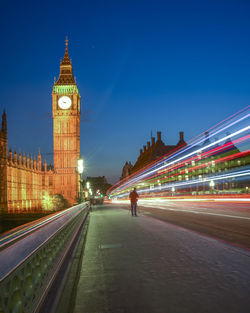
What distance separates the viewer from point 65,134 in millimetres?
84125

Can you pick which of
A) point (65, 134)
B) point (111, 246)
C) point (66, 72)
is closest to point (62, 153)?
point (65, 134)

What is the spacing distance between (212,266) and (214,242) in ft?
9.27

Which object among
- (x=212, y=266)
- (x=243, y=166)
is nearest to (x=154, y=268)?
(x=212, y=266)

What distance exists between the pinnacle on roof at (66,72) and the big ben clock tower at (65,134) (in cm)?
120

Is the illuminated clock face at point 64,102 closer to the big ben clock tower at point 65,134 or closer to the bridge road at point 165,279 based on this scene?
the big ben clock tower at point 65,134

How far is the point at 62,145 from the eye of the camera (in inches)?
3300

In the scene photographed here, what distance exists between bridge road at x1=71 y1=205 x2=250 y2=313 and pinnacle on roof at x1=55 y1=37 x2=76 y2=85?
8296 centimetres

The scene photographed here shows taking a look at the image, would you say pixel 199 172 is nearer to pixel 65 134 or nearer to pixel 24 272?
pixel 65 134

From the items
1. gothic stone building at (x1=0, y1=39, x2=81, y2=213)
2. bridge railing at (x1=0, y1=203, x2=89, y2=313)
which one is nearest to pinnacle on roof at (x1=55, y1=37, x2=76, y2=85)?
gothic stone building at (x1=0, y1=39, x2=81, y2=213)

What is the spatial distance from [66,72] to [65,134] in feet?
62.5

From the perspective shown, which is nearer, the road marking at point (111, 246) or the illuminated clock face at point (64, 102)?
the road marking at point (111, 246)

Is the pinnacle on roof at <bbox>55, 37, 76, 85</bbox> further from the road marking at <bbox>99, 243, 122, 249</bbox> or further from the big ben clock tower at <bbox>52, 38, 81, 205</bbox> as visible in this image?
the road marking at <bbox>99, 243, 122, 249</bbox>

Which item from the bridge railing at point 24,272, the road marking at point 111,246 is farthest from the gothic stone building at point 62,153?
the bridge railing at point 24,272

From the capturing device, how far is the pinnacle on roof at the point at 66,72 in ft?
286
